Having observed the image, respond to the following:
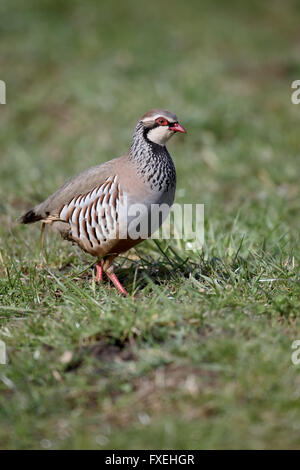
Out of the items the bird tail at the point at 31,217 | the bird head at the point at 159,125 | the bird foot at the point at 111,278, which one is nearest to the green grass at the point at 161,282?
the bird foot at the point at 111,278

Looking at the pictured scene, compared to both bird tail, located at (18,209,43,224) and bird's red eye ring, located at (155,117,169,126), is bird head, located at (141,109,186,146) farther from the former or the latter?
bird tail, located at (18,209,43,224)

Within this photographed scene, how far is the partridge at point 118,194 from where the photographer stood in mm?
3586

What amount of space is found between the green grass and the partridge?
30 cm

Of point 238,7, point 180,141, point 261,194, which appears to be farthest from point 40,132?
point 238,7

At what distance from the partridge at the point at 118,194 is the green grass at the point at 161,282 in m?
0.30

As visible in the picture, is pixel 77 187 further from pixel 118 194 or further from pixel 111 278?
pixel 111 278

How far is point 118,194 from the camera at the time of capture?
11.8ft

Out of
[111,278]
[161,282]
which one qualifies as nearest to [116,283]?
[111,278]

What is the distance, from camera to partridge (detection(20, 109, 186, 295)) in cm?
359

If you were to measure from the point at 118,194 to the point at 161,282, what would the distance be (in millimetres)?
645

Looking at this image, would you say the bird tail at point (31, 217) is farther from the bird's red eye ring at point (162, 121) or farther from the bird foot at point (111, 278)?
the bird's red eye ring at point (162, 121)

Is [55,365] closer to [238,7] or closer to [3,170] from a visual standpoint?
[3,170]
